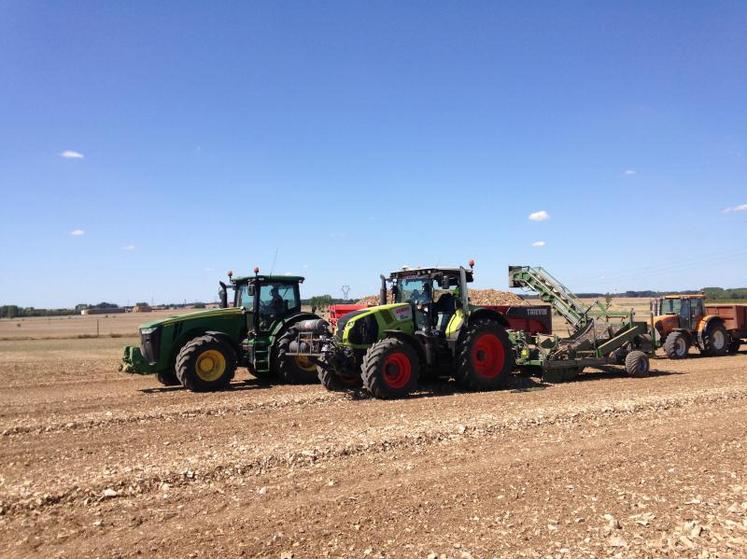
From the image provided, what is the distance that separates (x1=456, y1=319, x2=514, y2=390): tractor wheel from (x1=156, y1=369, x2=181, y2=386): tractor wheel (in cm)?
609

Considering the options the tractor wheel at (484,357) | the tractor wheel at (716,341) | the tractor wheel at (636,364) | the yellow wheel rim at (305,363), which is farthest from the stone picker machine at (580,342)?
the tractor wheel at (716,341)

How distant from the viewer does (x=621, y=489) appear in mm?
5277

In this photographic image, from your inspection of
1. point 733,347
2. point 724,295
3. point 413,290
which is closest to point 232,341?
point 413,290

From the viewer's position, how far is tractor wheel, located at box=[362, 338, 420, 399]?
9.92m

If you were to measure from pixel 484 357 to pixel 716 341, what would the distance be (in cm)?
1176

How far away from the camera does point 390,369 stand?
10.1 m

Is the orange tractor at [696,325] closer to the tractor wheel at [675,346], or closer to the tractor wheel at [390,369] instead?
the tractor wheel at [675,346]

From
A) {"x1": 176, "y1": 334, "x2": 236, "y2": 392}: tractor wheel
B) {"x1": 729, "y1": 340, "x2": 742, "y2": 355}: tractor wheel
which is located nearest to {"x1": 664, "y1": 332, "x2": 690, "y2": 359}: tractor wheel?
{"x1": 729, "y1": 340, "x2": 742, "y2": 355}: tractor wheel

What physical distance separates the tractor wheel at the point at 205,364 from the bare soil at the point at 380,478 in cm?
151

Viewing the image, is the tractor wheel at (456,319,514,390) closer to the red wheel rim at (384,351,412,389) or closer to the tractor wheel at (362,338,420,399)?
the tractor wheel at (362,338,420,399)

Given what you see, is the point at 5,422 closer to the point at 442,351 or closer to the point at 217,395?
the point at 217,395

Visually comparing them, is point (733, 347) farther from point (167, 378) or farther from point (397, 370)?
point (167, 378)

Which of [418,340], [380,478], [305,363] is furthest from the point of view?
[305,363]

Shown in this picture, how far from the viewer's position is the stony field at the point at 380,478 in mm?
4285
